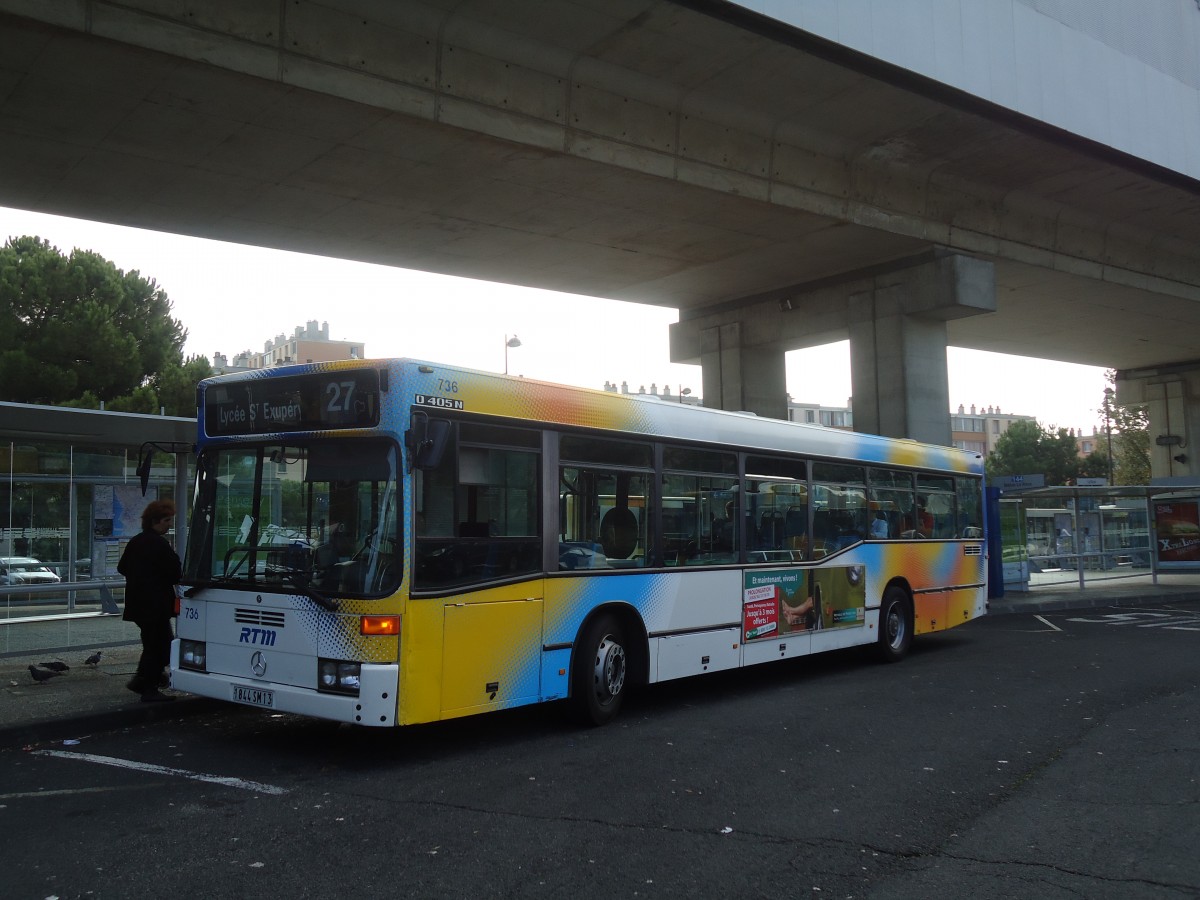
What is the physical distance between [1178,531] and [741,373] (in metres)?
12.9

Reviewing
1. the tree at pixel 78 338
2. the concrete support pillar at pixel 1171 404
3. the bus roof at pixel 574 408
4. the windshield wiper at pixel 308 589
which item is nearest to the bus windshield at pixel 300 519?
the windshield wiper at pixel 308 589

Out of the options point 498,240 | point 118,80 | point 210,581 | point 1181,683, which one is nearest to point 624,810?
point 210,581

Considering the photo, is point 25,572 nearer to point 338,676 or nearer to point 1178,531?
point 338,676

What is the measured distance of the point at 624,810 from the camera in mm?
6152

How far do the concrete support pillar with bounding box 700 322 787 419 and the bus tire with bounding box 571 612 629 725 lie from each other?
16827 millimetres

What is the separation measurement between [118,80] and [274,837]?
32.3 feet

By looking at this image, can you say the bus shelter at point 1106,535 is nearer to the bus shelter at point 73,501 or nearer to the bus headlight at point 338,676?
the bus shelter at point 73,501

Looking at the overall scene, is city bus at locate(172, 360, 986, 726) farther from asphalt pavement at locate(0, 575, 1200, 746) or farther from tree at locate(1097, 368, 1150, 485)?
tree at locate(1097, 368, 1150, 485)

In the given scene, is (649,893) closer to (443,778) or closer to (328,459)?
(443,778)

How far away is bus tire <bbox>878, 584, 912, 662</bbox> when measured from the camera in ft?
42.6

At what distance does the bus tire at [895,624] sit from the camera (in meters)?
13.0

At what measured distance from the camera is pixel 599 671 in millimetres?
8695

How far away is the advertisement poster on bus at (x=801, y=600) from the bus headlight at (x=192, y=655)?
5.17 metres

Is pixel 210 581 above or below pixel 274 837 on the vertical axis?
above
